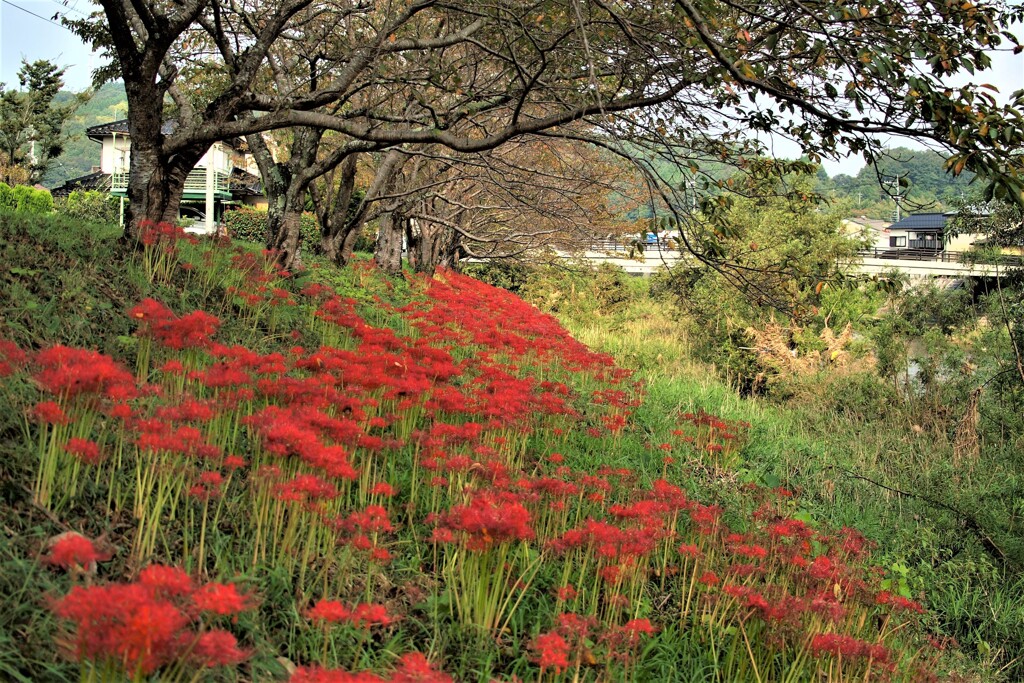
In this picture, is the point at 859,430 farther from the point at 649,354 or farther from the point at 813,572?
the point at 813,572

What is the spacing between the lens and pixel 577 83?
842 centimetres

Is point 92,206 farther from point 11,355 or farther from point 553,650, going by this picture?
point 553,650

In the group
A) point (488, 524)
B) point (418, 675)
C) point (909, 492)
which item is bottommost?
point (909, 492)

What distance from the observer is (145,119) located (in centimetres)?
706

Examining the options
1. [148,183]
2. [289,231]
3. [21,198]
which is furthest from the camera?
[21,198]

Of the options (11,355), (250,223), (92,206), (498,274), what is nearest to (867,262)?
(498,274)

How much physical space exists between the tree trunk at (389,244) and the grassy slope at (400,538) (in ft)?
10.9

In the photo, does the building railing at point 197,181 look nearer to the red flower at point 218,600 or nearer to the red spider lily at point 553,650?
the red spider lily at point 553,650

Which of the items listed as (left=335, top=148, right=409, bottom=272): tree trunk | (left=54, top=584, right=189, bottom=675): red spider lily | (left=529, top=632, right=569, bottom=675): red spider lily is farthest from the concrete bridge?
(left=335, top=148, right=409, bottom=272): tree trunk

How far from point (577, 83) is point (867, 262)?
2574 centimetres

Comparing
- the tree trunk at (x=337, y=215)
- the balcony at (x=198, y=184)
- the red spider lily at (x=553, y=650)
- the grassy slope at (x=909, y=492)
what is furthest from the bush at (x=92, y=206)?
the red spider lily at (x=553, y=650)

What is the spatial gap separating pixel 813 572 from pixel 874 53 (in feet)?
8.64

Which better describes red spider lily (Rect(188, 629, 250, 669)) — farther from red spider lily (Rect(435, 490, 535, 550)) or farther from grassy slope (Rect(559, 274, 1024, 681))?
grassy slope (Rect(559, 274, 1024, 681))

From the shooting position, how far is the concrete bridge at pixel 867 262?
10.5 m
